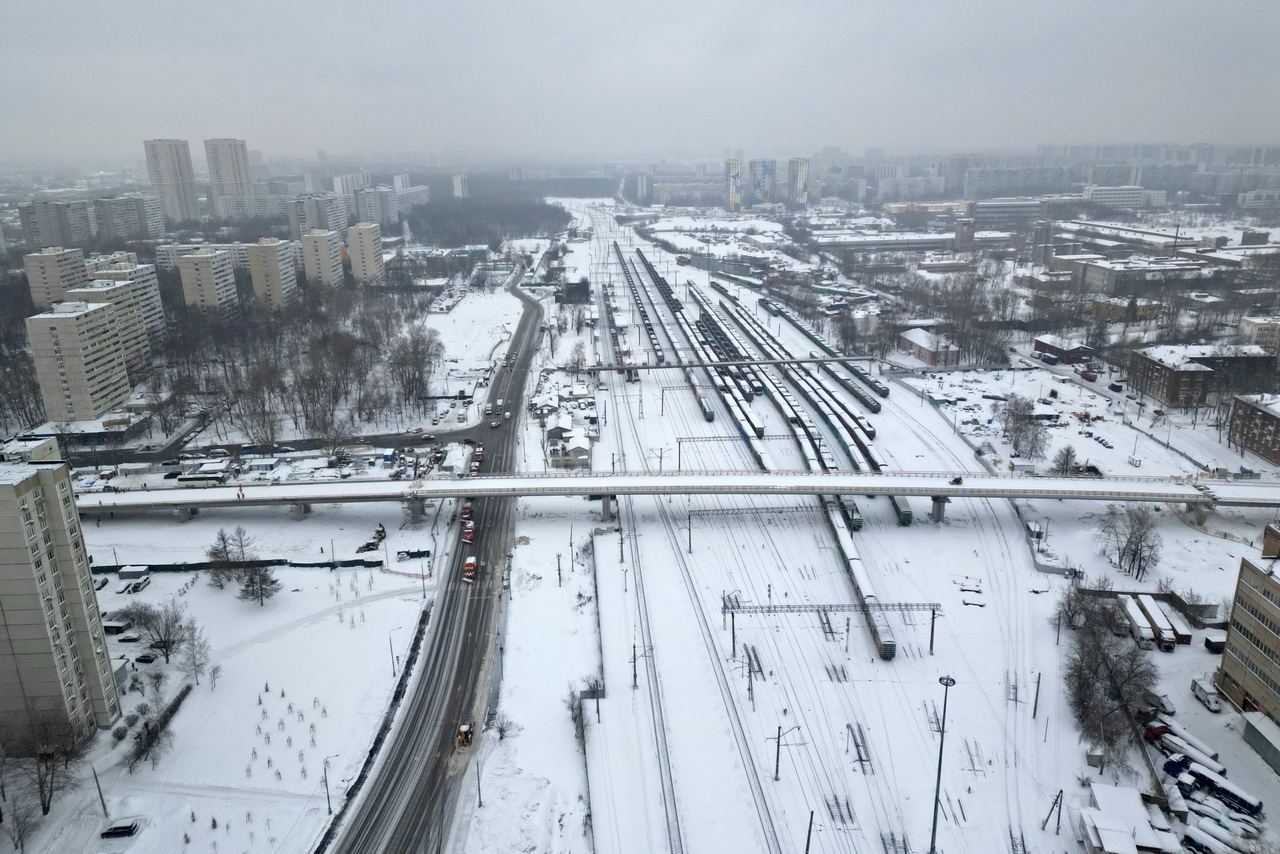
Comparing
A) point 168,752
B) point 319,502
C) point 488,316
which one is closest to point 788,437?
point 319,502

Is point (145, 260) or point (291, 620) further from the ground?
point (145, 260)

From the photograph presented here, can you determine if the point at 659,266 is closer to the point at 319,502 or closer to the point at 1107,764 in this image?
the point at 319,502

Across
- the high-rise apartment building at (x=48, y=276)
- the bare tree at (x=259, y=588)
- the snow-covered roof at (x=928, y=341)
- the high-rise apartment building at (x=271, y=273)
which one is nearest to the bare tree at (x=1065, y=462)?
the snow-covered roof at (x=928, y=341)

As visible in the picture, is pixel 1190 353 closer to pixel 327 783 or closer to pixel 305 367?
pixel 327 783

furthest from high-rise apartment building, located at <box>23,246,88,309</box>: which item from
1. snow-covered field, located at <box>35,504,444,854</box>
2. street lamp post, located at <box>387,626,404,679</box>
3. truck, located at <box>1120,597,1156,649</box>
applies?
truck, located at <box>1120,597,1156,649</box>

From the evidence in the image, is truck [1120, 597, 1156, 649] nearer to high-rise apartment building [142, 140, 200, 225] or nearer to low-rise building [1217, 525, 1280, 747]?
low-rise building [1217, 525, 1280, 747]

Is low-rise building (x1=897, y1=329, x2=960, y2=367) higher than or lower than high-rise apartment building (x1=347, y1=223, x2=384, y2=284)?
lower
